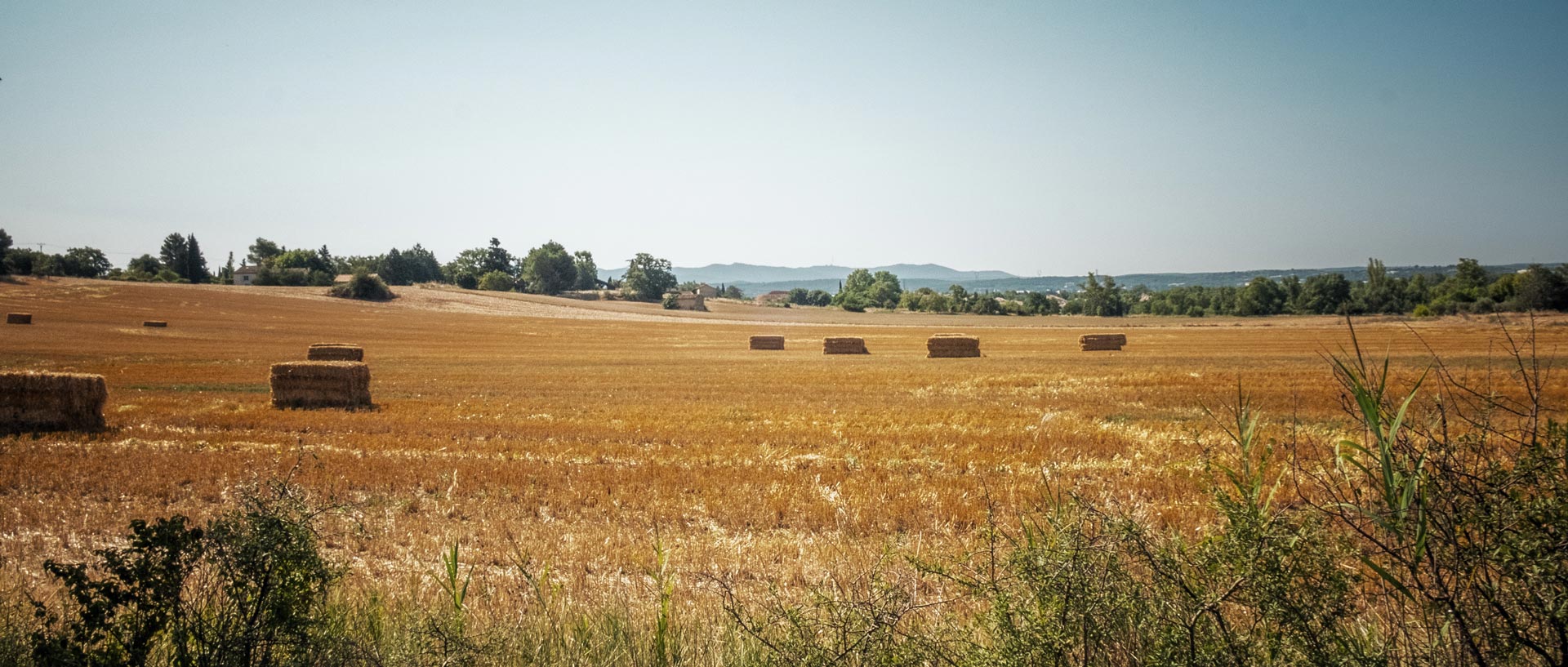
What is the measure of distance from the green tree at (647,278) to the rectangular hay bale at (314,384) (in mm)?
132225

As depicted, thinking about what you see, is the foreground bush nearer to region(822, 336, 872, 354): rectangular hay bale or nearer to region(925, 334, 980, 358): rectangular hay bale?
region(925, 334, 980, 358): rectangular hay bale

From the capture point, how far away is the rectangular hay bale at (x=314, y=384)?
2028 cm

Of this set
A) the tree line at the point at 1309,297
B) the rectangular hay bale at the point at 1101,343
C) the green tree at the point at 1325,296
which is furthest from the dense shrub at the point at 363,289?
the green tree at the point at 1325,296

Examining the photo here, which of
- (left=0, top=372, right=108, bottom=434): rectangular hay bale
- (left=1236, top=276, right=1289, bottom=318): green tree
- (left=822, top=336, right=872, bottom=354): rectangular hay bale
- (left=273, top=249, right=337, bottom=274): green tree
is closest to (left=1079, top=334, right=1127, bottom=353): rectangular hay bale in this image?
(left=822, top=336, right=872, bottom=354): rectangular hay bale

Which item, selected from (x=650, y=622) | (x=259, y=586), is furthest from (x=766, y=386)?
(x=259, y=586)

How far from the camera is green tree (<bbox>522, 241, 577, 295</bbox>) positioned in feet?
522

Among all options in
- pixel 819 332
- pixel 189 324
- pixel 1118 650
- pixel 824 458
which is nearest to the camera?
pixel 1118 650

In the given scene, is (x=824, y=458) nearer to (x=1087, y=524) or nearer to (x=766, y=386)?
(x=1087, y=524)

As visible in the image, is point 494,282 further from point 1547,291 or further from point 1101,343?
point 1547,291

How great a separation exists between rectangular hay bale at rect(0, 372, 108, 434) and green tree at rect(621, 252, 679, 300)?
449 ft

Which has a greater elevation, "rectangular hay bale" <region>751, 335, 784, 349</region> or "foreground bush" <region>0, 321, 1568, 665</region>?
"foreground bush" <region>0, 321, 1568, 665</region>

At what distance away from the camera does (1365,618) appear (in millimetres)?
4848

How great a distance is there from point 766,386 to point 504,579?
63.1 feet

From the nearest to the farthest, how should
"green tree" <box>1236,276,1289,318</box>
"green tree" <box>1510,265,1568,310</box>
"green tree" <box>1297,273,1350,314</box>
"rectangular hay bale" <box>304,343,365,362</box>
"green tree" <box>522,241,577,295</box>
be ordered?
"rectangular hay bale" <box>304,343,365,362</box> < "green tree" <box>1510,265,1568,310</box> < "green tree" <box>1297,273,1350,314</box> < "green tree" <box>1236,276,1289,318</box> < "green tree" <box>522,241,577,295</box>
